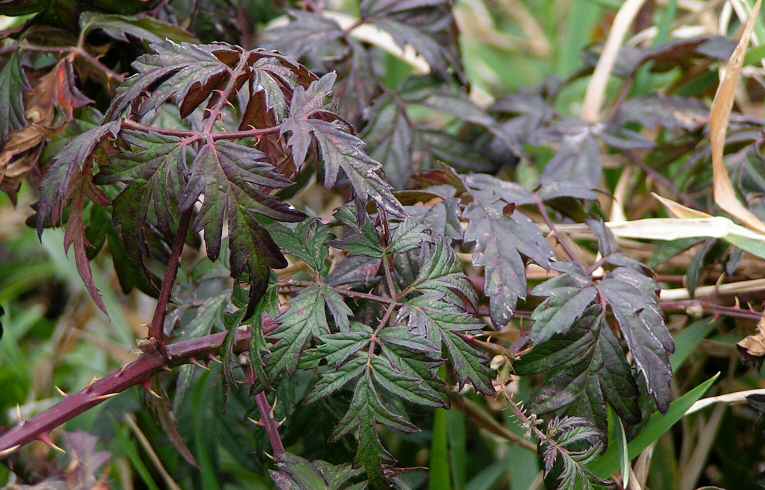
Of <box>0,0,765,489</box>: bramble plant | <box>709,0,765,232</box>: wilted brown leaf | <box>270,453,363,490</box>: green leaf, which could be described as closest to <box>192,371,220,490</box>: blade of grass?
<box>0,0,765,489</box>: bramble plant

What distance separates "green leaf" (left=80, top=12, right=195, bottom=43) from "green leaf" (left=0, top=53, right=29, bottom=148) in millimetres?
101

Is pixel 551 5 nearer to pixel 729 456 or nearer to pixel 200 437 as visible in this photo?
pixel 729 456

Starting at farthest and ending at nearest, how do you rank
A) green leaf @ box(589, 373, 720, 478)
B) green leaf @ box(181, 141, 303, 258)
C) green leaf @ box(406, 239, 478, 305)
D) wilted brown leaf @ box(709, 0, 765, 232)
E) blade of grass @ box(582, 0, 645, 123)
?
blade of grass @ box(582, 0, 645, 123) < wilted brown leaf @ box(709, 0, 765, 232) < green leaf @ box(589, 373, 720, 478) < green leaf @ box(406, 239, 478, 305) < green leaf @ box(181, 141, 303, 258)

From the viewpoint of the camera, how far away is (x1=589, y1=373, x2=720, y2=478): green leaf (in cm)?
98

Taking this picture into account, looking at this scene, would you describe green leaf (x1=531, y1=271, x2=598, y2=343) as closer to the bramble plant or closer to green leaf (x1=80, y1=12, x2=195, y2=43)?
the bramble plant

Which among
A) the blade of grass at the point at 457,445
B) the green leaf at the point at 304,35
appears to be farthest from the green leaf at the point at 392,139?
the blade of grass at the point at 457,445

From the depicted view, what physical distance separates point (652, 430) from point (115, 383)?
0.64 meters

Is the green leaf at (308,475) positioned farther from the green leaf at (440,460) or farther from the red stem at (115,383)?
the green leaf at (440,460)

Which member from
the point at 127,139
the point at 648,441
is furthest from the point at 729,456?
the point at 127,139

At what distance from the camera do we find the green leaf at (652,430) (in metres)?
0.98

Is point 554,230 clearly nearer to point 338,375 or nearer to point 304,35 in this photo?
point 338,375

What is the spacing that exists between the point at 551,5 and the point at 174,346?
183cm

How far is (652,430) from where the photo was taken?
0.99 meters

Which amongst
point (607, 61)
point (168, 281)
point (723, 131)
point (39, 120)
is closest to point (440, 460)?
point (168, 281)
